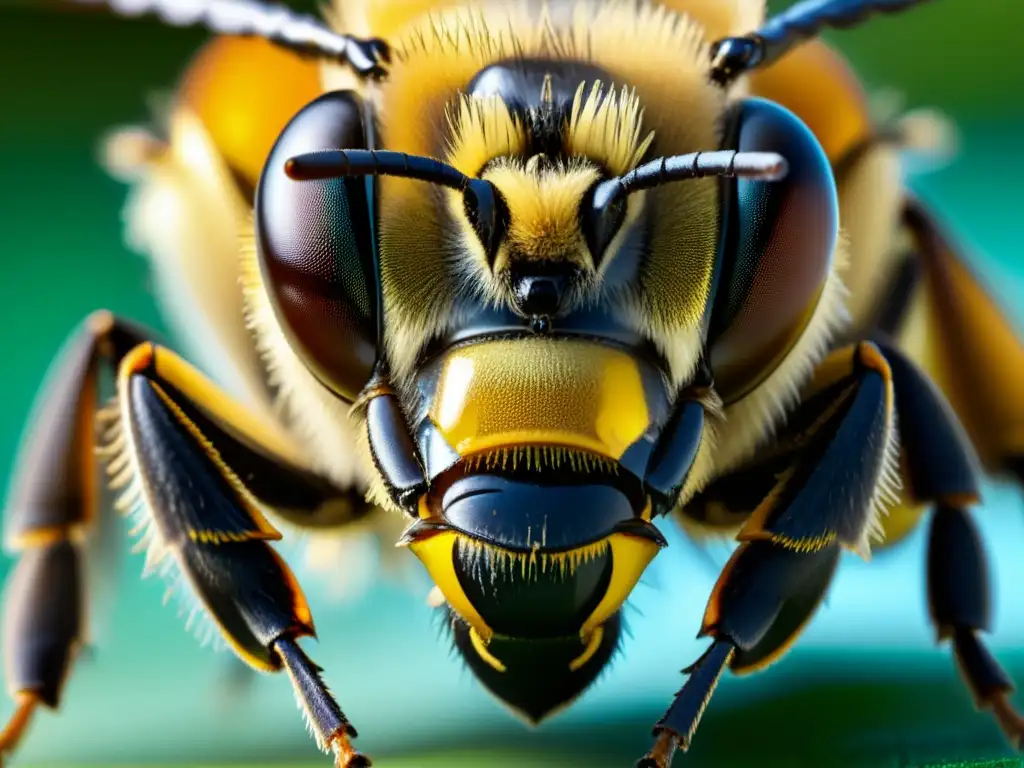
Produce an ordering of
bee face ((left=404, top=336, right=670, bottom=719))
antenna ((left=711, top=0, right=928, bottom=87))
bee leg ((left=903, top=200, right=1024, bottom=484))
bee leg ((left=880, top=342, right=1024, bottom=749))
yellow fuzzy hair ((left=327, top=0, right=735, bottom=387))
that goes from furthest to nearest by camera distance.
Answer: bee leg ((left=903, top=200, right=1024, bottom=484)) → bee leg ((left=880, top=342, right=1024, bottom=749)) → antenna ((left=711, top=0, right=928, bottom=87)) → yellow fuzzy hair ((left=327, top=0, right=735, bottom=387)) → bee face ((left=404, top=336, right=670, bottom=719))

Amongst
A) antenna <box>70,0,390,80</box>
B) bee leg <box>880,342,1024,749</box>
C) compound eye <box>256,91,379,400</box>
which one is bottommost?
bee leg <box>880,342,1024,749</box>

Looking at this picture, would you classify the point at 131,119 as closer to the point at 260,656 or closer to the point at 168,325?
the point at 168,325

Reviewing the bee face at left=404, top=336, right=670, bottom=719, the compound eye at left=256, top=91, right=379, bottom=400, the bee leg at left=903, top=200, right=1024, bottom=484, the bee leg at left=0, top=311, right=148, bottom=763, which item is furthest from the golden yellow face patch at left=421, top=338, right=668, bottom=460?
the bee leg at left=903, top=200, right=1024, bottom=484

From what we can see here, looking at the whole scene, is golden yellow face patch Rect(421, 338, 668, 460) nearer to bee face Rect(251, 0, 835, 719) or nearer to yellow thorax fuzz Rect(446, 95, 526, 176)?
bee face Rect(251, 0, 835, 719)

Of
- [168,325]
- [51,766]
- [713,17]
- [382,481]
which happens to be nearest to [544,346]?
[382,481]

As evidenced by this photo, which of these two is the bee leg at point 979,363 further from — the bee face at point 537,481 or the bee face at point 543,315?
the bee face at point 537,481

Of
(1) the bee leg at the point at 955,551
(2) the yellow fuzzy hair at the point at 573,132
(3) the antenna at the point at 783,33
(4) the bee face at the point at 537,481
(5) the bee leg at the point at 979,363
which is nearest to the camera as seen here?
(4) the bee face at the point at 537,481

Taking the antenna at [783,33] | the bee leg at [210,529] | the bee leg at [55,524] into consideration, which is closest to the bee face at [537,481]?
the bee leg at [210,529]
